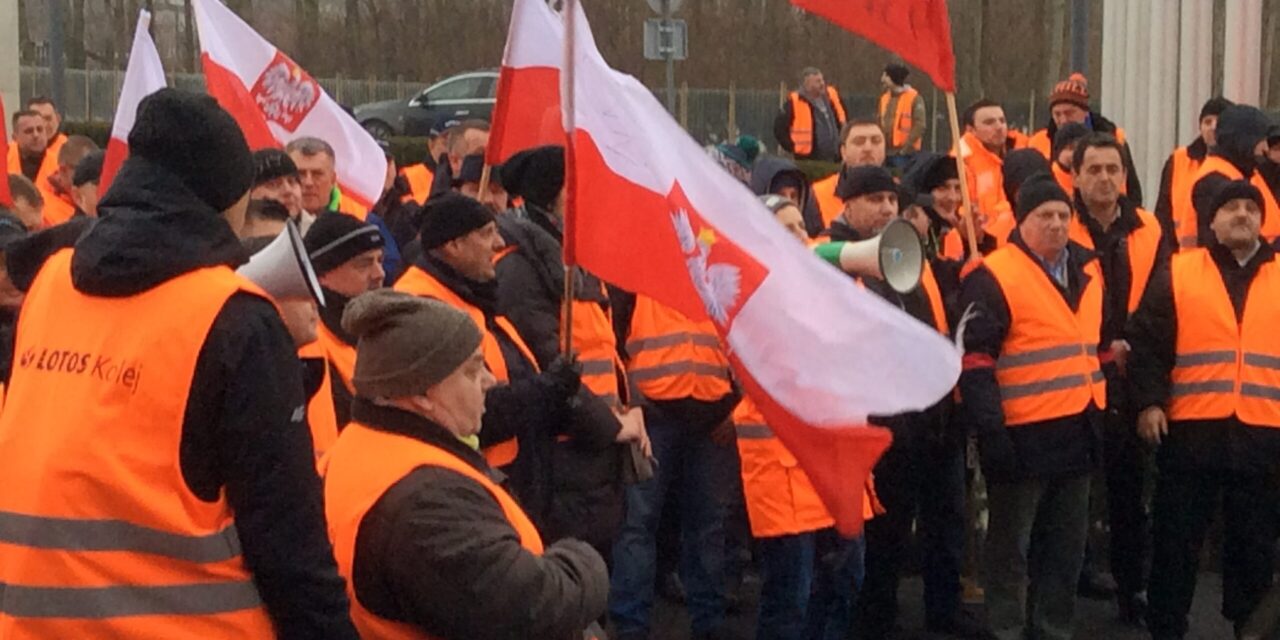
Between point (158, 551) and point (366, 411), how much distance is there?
50 cm

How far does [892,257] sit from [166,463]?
11.9 ft

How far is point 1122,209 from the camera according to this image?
8047mm

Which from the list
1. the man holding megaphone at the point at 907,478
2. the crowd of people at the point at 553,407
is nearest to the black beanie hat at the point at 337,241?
the crowd of people at the point at 553,407

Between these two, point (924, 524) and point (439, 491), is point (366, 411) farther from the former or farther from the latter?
point (924, 524)

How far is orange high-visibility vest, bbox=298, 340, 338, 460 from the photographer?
4.39m

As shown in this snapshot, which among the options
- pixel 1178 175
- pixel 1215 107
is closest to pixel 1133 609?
pixel 1178 175

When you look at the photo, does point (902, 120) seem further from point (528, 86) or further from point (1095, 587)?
point (528, 86)

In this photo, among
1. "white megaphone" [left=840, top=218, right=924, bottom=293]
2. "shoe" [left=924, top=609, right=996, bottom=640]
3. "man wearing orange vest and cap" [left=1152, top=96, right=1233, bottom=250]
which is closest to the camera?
"white megaphone" [left=840, top=218, right=924, bottom=293]

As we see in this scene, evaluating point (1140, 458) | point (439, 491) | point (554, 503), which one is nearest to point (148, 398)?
point (439, 491)

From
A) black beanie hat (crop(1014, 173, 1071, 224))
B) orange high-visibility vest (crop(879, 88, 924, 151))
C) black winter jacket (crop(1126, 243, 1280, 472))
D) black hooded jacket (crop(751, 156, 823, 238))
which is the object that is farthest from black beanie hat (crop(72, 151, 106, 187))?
orange high-visibility vest (crop(879, 88, 924, 151))

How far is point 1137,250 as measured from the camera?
795 centimetres

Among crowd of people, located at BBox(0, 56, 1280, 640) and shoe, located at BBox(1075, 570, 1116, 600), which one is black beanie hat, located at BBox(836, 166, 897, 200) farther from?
shoe, located at BBox(1075, 570, 1116, 600)

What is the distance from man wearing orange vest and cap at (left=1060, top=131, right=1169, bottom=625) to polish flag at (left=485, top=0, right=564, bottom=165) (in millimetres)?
2832

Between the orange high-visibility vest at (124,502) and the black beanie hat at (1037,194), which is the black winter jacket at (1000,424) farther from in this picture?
the orange high-visibility vest at (124,502)
